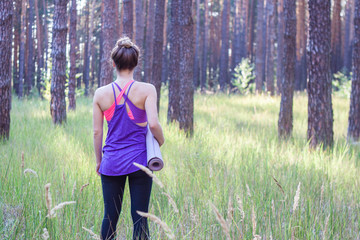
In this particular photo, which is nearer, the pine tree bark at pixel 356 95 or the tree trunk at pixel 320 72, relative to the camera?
the tree trunk at pixel 320 72

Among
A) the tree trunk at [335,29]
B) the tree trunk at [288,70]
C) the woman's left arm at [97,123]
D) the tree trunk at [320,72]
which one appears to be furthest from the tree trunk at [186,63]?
the tree trunk at [335,29]

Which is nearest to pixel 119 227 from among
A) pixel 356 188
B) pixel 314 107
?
pixel 356 188

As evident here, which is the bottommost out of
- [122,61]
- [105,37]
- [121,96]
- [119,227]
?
[119,227]

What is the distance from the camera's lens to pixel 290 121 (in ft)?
29.3

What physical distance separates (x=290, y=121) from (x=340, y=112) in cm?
505

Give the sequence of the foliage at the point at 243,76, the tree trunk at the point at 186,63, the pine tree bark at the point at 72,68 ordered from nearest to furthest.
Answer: the tree trunk at the point at 186,63 < the pine tree bark at the point at 72,68 < the foliage at the point at 243,76

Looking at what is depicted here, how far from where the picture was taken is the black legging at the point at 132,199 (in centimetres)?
295

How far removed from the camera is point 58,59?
10.1 m

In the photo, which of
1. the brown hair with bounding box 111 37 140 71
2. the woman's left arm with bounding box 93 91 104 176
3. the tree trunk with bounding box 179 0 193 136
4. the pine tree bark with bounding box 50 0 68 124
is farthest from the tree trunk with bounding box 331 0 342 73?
the woman's left arm with bounding box 93 91 104 176

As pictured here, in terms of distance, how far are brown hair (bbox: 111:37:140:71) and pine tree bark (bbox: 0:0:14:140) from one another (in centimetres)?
507

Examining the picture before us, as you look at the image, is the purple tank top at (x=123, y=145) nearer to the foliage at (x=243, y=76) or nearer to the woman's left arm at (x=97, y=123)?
the woman's left arm at (x=97, y=123)

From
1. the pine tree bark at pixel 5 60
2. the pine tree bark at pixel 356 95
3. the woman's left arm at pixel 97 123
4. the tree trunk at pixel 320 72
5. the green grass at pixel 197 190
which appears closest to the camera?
the woman's left arm at pixel 97 123

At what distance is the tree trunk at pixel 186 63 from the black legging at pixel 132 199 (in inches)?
225

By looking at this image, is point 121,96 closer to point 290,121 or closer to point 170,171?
point 170,171
